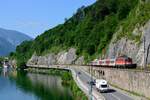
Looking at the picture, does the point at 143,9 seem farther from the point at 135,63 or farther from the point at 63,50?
the point at 63,50

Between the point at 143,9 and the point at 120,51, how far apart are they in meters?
10.3

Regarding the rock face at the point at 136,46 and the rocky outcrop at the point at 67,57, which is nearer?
the rock face at the point at 136,46

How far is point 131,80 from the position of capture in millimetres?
58844

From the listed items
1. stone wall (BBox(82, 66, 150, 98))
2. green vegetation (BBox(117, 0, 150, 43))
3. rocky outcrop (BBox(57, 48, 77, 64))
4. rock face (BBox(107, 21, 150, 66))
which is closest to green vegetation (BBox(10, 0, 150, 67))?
green vegetation (BBox(117, 0, 150, 43))

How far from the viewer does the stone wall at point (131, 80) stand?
51219mm

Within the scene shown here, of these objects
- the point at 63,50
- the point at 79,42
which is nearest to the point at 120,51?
the point at 79,42

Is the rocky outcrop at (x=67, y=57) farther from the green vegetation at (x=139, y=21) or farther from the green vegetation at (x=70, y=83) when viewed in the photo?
the green vegetation at (x=139, y=21)

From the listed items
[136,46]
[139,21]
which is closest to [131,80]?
[136,46]

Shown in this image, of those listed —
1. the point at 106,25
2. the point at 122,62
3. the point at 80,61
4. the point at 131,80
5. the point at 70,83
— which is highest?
the point at 106,25

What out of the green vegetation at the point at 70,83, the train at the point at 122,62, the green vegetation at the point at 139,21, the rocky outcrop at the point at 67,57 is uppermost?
the green vegetation at the point at 139,21

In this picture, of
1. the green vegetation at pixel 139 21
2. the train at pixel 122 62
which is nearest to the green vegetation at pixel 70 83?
the train at pixel 122 62

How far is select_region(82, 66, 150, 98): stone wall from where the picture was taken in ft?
168

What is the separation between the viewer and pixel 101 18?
171125 millimetres

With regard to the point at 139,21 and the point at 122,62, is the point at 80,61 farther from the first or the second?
the point at 122,62
